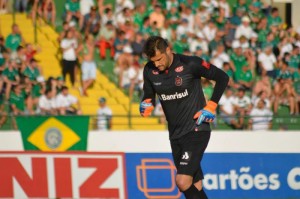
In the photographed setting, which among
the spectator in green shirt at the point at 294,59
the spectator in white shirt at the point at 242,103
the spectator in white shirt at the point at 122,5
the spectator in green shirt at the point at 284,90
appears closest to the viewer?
the spectator in white shirt at the point at 242,103

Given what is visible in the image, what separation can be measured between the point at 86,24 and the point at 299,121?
5837mm

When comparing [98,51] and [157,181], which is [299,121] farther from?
[98,51]

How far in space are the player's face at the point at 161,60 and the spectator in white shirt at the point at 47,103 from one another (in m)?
6.42

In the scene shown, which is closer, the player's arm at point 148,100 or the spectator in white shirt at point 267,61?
the player's arm at point 148,100

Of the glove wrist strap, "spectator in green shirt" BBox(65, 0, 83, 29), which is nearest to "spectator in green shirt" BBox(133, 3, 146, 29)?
"spectator in green shirt" BBox(65, 0, 83, 29)

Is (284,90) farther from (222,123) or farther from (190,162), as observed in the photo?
(190,162)

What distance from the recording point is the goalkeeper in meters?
8.64

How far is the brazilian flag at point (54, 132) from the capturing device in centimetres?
1348

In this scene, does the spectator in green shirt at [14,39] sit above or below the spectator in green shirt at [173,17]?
below

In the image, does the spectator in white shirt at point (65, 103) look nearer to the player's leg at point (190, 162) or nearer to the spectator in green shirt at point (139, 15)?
the spectator in green shirt at point (139, 15)

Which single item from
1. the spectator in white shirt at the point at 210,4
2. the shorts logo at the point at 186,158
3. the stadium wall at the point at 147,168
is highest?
the spectator in white shirt at the point at 210,4

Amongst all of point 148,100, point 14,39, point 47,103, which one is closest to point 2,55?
point 14,39

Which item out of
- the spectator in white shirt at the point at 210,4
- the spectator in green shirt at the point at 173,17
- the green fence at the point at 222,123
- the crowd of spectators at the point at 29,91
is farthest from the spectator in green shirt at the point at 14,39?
the spectator in white shirt at the point at 210,4

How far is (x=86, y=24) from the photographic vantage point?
685 inches
